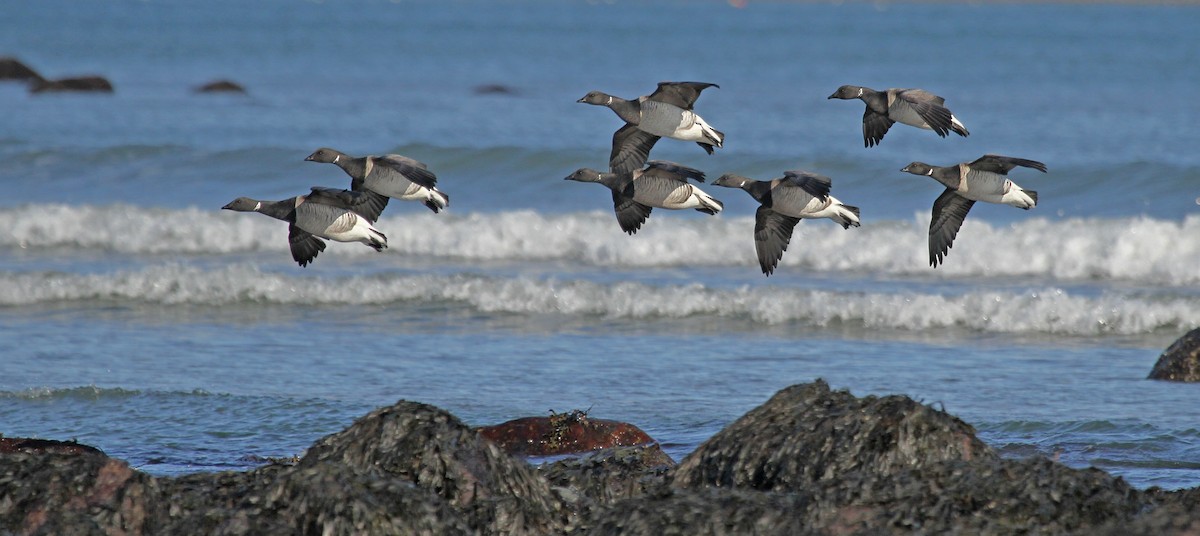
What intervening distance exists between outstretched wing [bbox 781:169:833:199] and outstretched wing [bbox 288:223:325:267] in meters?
2.88

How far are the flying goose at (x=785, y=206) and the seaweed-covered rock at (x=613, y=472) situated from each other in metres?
1.58

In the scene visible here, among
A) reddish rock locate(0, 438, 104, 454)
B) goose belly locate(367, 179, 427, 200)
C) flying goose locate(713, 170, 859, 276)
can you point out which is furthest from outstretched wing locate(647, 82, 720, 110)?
reddish rock locate(0, 438, 104, 454)

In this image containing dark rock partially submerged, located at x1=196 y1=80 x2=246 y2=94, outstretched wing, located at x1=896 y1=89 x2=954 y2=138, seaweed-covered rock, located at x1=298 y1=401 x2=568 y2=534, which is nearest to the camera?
seaweed-covered rock, located at x1=298 y1=401 x2=568 y2=534

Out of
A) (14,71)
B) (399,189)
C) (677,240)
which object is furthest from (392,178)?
(14,71)

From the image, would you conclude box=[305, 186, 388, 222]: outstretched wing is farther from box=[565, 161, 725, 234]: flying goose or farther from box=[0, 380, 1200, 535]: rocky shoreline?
box=[0, 380, 1200, 535]: rocky shoreline

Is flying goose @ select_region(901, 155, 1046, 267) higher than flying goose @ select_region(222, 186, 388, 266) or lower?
higher

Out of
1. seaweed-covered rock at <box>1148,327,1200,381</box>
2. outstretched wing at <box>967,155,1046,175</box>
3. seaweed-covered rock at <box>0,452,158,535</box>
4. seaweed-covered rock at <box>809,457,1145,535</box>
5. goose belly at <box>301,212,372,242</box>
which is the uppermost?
outstretched wing at <box>967,155,1046,175</box>

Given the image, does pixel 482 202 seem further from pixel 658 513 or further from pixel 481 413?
pixel 658 513

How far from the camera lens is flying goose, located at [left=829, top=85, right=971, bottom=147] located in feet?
32.7

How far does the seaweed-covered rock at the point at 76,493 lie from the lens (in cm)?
732

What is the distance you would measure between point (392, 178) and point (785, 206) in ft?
8.07

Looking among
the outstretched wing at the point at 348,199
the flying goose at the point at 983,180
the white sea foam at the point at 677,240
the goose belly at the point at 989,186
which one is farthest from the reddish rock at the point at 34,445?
the white sea foam at the point at 677,240

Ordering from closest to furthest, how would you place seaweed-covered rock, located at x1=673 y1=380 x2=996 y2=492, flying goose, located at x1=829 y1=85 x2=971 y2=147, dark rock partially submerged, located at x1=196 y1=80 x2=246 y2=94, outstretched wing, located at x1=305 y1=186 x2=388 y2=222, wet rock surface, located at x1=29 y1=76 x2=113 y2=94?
seaweed-covered rock, located at x1=673 y1=380 x2=996 y2=492, outstretched wing, located at x1=305 y1=186 x2=388 y2=222, flying goose, located at x1=829 y1=85 x2=971 y2=147, wet rock surface, located at x1=29 y1=76 x2=113 y2=94, dark rock partially submerged, located at x1=196 y1=80 x2=246 y2=94

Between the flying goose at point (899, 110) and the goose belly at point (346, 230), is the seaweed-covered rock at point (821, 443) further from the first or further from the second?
the goose belly at point (346, 230)
